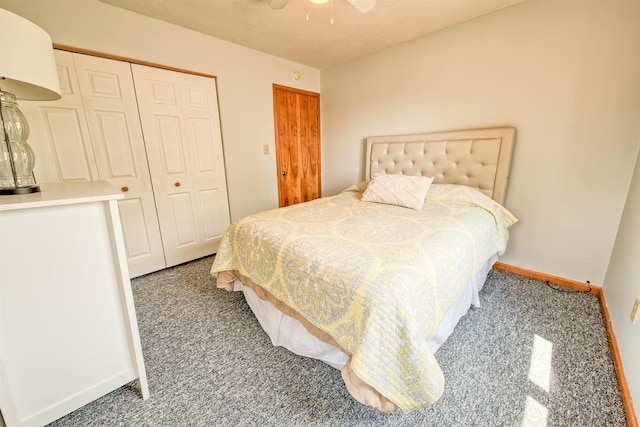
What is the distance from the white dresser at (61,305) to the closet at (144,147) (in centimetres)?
138

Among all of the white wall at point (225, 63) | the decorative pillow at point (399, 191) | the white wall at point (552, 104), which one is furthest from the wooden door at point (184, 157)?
the white wall at point (552, 104)

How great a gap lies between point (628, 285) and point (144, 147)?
3692 mm

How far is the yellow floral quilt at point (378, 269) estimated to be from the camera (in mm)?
957

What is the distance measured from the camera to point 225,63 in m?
2.75

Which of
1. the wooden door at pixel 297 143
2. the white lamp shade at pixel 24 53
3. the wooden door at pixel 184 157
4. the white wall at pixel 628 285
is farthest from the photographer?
the wooden door at pixel 297 143

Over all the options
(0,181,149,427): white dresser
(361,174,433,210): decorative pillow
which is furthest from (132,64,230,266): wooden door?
(361,174,433,210): decorative pillow

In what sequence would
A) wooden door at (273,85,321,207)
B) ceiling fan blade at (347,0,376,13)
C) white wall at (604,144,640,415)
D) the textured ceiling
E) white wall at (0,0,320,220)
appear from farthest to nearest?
wooden door at (273,85,321,207)
the textured ceiling
white wall at (0,0,320,220)
ceiling fan blade at (347,0,376,13)
white wall at (604,144,640,415)

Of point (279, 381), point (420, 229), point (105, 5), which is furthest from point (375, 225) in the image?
point (105, 5)

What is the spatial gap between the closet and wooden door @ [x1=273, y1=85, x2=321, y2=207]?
2.75ft

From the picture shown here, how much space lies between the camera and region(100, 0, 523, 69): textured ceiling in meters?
2.05

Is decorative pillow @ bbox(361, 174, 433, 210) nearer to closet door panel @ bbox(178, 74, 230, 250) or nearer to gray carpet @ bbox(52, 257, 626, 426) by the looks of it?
gray carpet @ bbox(52, 257, 626, 426)

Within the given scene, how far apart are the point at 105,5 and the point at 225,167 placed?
1.58m

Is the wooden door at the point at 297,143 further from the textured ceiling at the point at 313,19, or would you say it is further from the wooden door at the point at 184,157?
the wooden door at the point at 184,157

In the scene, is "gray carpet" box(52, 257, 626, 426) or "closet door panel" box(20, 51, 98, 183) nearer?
"gray carpet" box(52, 257, 626, 426)
